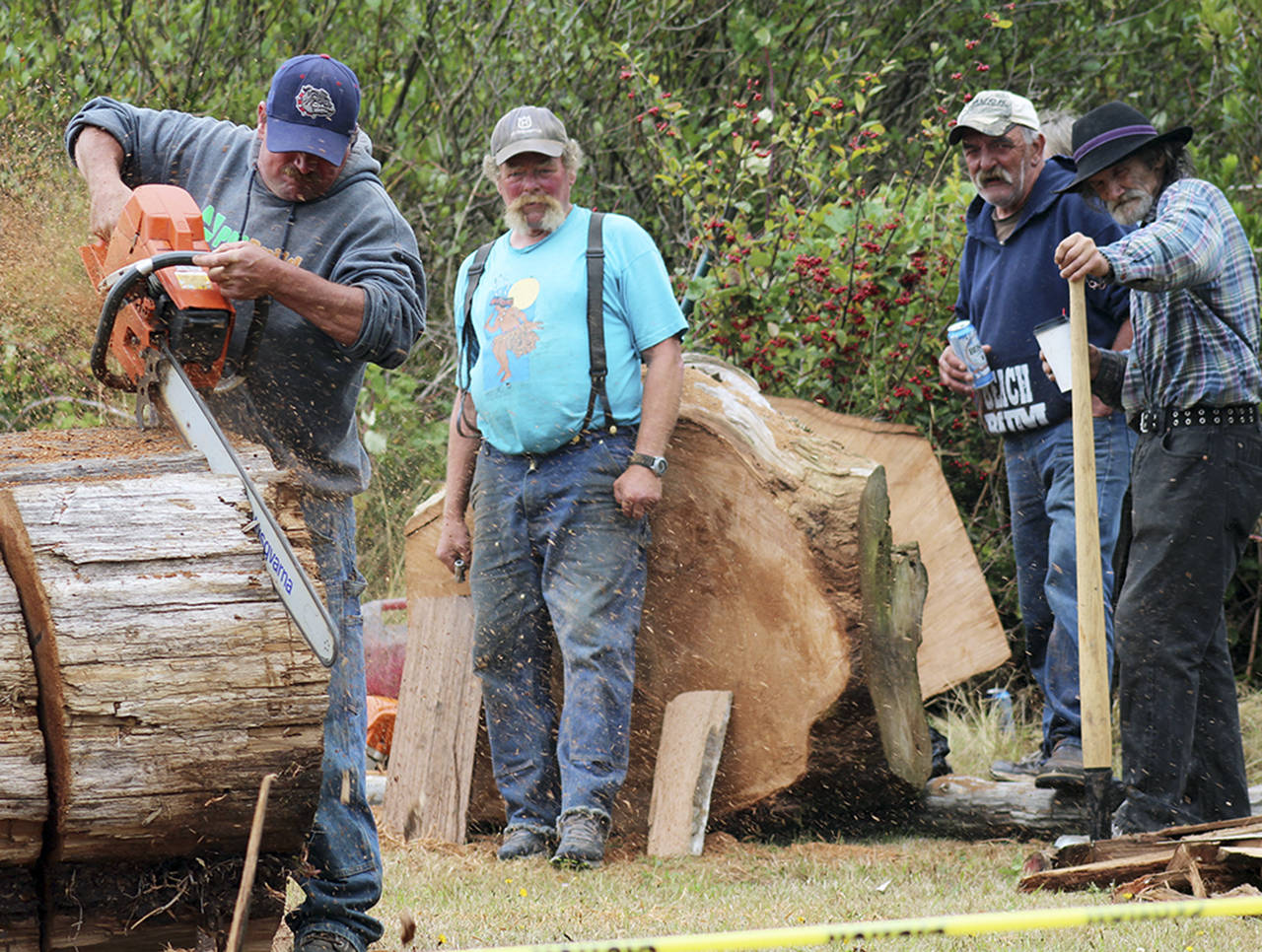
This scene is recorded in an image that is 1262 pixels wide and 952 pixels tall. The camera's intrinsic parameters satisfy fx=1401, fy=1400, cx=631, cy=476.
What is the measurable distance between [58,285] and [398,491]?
321cm

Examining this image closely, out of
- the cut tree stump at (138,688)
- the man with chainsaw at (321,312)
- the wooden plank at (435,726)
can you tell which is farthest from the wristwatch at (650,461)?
the cut tree stump at (138,688)

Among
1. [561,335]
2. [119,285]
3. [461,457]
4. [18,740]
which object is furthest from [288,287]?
[461,457]

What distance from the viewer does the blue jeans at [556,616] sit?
456cm

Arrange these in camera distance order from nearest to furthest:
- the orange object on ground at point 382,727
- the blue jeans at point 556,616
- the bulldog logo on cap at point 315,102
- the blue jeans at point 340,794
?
1. the blue jeans at point 340,794
2. the bulldog logo on cap at point 315,102
3. the blue jeans at point 556,616
4. the orange object on ground at point 382,727

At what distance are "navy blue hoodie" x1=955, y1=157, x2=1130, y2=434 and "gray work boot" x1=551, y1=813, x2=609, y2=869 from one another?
6.82 ft

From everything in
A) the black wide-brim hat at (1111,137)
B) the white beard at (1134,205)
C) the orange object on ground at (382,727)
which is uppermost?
the black wide-brim hat at (1111,137)

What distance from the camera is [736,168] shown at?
744 centimetres

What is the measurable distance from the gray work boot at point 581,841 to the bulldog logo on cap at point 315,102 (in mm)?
2315

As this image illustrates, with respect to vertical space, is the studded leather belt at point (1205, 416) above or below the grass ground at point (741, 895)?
above

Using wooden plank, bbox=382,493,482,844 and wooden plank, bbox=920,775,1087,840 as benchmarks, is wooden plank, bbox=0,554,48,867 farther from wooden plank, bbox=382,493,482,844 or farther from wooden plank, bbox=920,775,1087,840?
wooden plank, bbox=920,775,1087,840

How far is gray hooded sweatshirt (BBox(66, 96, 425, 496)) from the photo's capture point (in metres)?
3.31

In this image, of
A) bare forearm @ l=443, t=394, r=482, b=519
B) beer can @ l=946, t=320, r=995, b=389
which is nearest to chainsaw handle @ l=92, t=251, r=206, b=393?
bare forearm @ l=443, t=394, r=482, b=519

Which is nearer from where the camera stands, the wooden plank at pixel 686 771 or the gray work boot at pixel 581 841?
the gray work boot at pixel 581 841

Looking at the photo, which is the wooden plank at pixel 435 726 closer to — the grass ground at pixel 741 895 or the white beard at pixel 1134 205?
the grass ground at pixel 741 895
